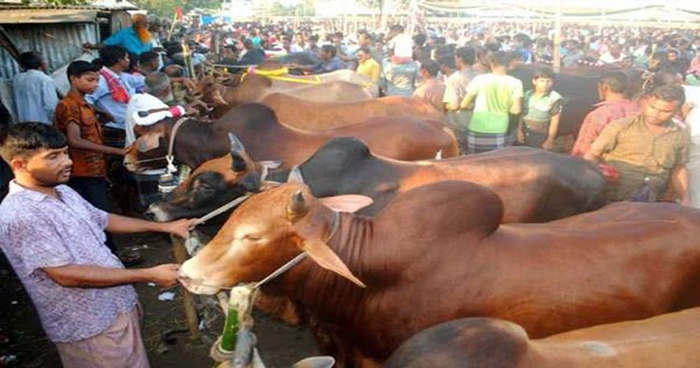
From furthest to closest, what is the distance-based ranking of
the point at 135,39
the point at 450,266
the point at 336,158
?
the point at 135,39
the point at 336,158
the point at 450,266

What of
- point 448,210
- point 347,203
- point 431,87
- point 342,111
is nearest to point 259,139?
point 342,111

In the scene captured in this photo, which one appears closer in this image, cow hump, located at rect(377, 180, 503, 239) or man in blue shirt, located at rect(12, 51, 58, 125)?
cow hump, located at rect(377, 180, 503, 239)

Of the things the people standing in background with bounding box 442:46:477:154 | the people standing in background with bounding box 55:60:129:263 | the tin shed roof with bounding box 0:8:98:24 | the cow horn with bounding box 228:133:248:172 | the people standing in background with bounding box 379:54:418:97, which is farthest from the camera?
the people standing in background with bounding box 379:54:418:97

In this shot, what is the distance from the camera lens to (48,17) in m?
7.22

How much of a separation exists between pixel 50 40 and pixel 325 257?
8590mm

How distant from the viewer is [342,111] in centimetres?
641

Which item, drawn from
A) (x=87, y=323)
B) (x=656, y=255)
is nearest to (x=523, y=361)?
(x=656, y=255)

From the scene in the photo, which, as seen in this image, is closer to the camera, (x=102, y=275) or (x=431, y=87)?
(x=102, y=275)

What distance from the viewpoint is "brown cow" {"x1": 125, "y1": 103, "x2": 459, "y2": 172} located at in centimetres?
464

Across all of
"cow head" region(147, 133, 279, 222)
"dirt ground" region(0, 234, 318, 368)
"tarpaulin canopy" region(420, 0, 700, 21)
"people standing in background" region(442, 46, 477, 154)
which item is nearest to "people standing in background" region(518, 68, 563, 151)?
"people standing in background" region(442, 46, 477, 154)

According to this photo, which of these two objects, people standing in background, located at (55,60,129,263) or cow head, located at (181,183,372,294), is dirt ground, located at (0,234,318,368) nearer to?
people standing in background, located at (55,60,129,263)

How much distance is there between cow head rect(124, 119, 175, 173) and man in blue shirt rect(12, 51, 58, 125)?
1897 millimetres

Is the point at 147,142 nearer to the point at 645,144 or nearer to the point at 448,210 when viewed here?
the point at 448,210

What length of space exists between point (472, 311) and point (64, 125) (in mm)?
3623
